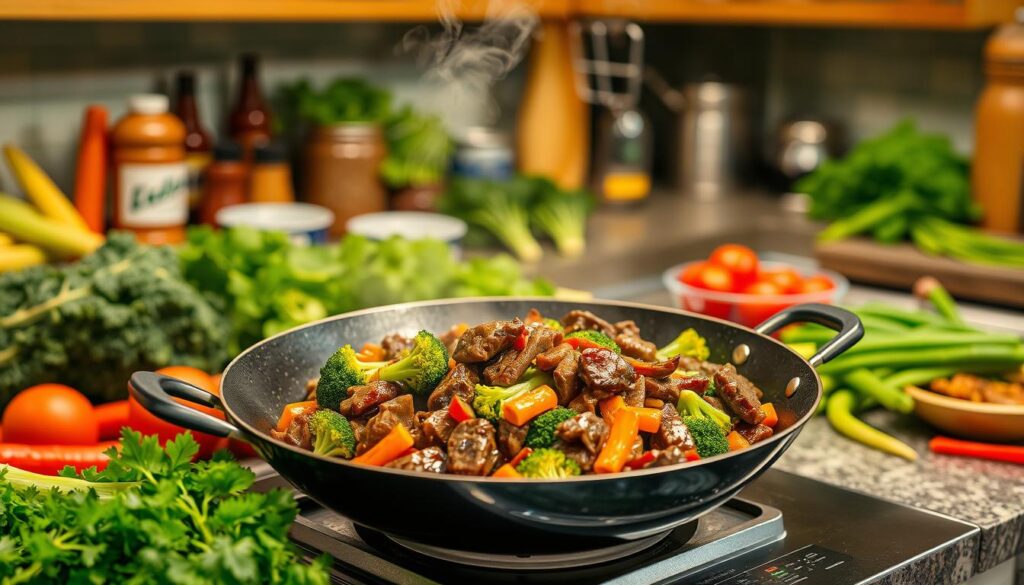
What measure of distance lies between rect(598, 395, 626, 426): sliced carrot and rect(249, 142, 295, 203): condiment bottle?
1749 mm

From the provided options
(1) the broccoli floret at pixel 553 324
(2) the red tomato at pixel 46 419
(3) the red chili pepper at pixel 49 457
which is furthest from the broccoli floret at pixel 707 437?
(2) the red tomato at pixel 46 419

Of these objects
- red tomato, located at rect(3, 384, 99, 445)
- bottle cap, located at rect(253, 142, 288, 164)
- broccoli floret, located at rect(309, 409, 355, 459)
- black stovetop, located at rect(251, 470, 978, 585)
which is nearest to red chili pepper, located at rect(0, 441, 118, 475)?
red tomato, located at rect(3, 384, 99, 445)

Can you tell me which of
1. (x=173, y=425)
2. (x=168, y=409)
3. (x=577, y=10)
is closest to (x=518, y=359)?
(x=168, y=409)

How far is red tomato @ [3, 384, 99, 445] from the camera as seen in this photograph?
5.13ft

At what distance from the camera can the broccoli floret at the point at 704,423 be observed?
45.3 inches

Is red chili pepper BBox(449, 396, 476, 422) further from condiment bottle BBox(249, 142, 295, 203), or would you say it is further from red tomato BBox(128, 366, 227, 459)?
condiment bottle BBox(249, 142, 295, 203)

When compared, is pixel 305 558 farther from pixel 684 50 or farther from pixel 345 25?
pixel 684 50

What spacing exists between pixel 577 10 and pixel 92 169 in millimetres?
1405

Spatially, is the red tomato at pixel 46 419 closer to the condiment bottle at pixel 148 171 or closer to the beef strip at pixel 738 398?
the beef strip at pixel 738 398

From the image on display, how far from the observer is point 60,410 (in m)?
1.57

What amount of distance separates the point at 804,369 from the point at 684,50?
9.80ft

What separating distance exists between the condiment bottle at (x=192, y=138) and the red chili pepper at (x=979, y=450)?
173 cm

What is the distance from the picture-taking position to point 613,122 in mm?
3445

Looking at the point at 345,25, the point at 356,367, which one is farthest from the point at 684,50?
the point at 356,367
